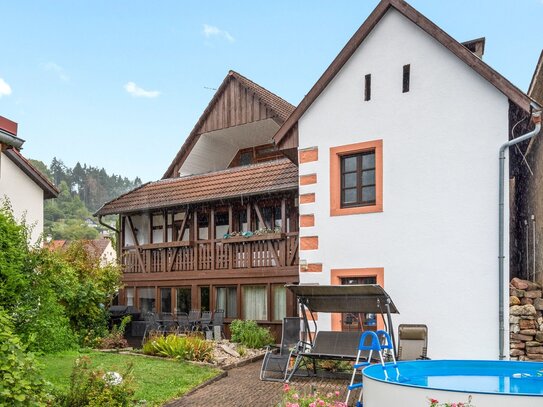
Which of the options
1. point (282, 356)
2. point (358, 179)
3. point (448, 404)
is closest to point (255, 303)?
point (282, 356)

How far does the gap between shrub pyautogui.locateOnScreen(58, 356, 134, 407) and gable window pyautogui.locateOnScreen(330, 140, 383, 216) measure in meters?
6.70

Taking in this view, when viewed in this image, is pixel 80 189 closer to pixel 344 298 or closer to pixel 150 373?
pixel 150 373

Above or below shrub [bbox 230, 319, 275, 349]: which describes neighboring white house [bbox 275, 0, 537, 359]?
above

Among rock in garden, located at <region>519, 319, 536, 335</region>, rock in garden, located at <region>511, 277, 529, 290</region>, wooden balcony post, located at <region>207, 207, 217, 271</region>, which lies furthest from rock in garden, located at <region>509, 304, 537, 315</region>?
wooden balcony post, located at <region>207, 207, 217, 271</region>

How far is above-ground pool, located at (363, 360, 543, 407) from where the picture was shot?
6902 mm

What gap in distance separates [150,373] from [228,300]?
287 inches

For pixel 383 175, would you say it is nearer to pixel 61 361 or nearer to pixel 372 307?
pixel 372 307

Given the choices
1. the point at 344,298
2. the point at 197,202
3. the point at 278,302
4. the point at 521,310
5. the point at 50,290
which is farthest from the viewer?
the point at 197,202

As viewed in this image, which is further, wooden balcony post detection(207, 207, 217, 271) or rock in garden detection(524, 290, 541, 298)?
wooden balcony post detection(207, 207, 217, 271)

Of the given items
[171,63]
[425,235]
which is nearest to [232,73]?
[171,63]

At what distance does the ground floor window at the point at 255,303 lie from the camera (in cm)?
1750

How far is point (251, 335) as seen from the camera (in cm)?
1561

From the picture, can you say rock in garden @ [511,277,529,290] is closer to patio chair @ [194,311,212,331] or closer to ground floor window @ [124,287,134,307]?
patio chair @ [194,311,212,331]

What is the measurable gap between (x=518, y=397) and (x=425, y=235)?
633 centimetres
